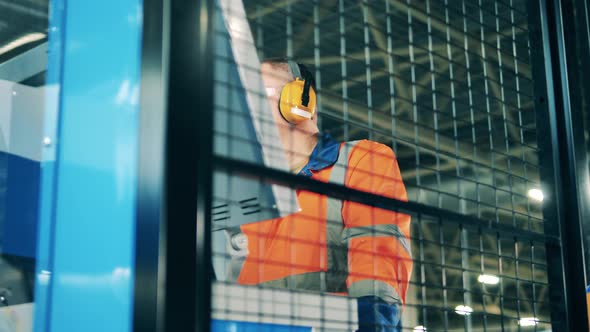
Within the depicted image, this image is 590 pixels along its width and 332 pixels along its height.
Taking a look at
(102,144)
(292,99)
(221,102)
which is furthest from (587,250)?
(102,144)

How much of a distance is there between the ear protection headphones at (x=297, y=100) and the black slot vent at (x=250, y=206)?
3.39 feet

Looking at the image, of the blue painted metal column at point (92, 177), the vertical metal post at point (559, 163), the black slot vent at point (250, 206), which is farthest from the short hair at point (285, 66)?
the blue painted metal column at point (92, 177)

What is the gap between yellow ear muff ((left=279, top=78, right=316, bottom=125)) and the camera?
2.55 meters

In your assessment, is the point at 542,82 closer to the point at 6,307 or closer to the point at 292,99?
the point at 292,99

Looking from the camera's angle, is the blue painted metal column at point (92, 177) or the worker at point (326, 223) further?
the worker at point (326, 223)

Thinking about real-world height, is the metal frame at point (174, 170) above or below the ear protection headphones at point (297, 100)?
below

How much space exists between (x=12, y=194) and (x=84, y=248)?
35cm

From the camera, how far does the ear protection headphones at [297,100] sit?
99.9 inches

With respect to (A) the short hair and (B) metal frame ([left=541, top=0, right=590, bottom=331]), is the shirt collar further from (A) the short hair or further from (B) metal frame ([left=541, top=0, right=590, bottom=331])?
(B) metal frame ([left=541, top=0, right=590, bottom=331])

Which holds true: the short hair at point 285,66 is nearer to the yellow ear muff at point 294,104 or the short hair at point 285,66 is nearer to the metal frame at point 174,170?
the yellow ear muff at point 294,104

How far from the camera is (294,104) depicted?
259 cm

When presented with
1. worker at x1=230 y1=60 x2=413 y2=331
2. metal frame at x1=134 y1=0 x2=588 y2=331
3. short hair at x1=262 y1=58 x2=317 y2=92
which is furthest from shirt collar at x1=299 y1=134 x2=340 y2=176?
metal frame at x1=134 y1=0 x2=588 y2=331

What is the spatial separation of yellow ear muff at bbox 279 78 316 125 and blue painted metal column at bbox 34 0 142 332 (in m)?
1.25

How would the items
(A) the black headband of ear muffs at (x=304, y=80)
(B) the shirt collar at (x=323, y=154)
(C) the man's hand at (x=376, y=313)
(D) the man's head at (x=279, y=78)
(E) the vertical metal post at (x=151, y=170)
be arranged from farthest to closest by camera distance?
(B) the shirt collar at (x=323, y=154) → (D) the man's head at (x=279, y=78) → (A) the black headband of ear muffs at (x=304, y=80) → (C) the man's hand at (x=376, y=313) → (E) the vertical metal post at (x=151, y=170)
